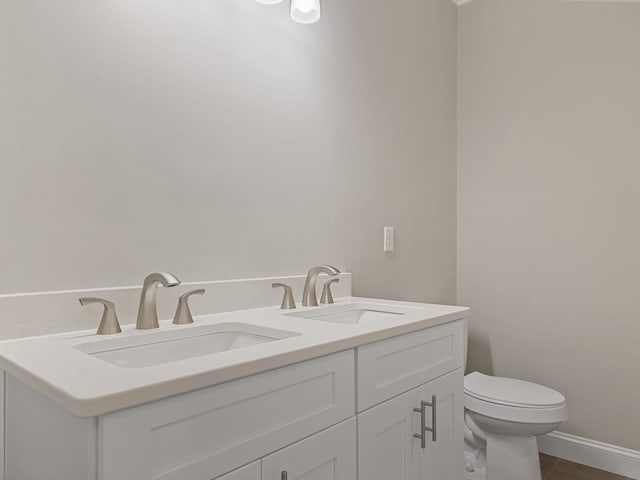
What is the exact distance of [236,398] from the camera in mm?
812

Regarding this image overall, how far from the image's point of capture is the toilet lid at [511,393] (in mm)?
1842

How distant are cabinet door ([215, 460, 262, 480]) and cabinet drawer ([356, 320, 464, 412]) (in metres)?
0.33

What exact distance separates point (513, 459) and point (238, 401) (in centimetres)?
158

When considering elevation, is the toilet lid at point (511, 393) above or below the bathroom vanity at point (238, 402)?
below

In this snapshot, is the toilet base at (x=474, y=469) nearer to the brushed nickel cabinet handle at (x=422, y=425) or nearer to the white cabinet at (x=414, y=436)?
the white cabinet at (x=414, y=436)

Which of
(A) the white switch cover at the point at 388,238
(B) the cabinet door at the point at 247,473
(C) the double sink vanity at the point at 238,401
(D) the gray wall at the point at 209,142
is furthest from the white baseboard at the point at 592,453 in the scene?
(B) the cabinet door at the point at 247,473

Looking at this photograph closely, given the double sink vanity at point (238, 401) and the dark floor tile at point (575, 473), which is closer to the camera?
the double sink vanity at point (238, 401)

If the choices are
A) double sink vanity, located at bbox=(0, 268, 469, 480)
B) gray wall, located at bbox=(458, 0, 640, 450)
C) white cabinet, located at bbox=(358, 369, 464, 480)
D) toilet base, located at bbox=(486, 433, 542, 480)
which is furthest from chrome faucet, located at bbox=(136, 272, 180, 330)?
gray wall, located at bbox=(458, 0, 640, 450)

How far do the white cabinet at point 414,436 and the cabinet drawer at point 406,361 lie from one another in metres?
0.03

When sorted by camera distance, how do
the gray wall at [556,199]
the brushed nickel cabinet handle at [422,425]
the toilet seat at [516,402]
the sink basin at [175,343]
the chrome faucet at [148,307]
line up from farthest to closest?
the gray wall at [556,199]
the toilet seat at [516,402]
the brushed nickel cabinet handle at [422,425]
the chrome faucet at [148,307]
the sink basin at [175,343]

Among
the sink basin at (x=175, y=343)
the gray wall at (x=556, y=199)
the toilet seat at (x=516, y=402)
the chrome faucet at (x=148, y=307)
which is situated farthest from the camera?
the gray wall at (x=556, y=199)

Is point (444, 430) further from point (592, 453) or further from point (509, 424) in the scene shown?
point (592, 453)

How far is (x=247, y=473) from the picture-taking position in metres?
0.82

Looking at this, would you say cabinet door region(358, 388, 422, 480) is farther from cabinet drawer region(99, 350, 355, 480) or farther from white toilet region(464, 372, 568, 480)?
white toilet region(464, 372, 568, 480)
